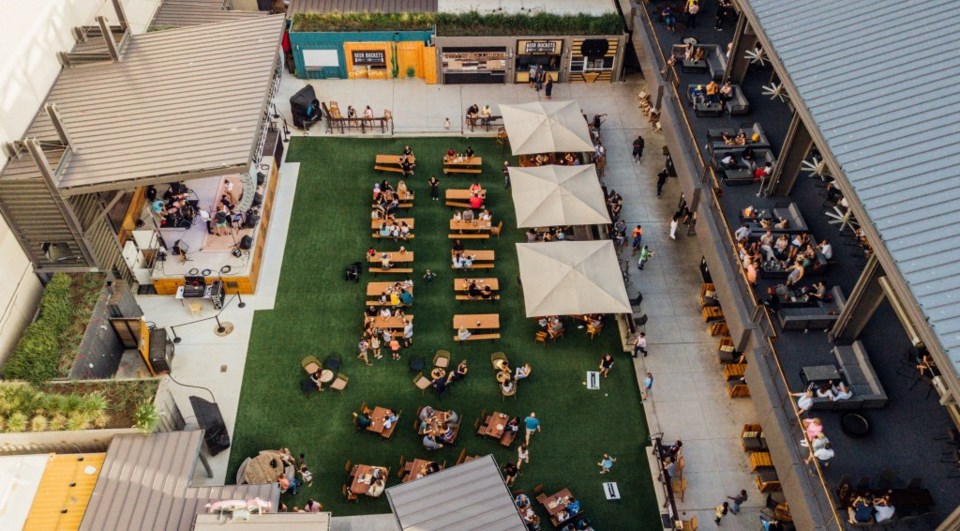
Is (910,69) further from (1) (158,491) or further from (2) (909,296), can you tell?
(1) (158,491)

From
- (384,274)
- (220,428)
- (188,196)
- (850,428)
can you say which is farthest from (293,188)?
(850,428)

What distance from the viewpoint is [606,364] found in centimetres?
2648

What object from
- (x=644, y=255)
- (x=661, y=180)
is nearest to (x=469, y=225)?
(x=644, y=255)

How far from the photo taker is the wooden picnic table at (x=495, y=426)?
972 inches

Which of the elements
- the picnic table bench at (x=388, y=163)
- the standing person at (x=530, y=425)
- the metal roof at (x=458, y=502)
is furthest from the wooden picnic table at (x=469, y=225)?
the metal roof at (x=458, y=502)

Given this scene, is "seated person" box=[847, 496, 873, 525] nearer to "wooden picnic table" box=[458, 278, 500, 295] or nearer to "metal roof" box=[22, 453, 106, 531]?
"wooden picnic table" box=[458, 278, 500, 295]

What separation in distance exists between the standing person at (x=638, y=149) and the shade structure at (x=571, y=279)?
756 cm

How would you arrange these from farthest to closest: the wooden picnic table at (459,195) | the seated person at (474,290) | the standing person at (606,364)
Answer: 1. the wooden picnic table at (459,195)
2. the seated person at (474,290)
3. the standing person at (606,364)

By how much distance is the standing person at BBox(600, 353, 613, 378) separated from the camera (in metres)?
26.3

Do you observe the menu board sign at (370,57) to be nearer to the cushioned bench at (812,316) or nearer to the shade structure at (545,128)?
the shade structure at (545,128)

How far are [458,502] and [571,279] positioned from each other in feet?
32.3

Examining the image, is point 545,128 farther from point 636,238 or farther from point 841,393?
point 841,393

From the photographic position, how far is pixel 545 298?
87.0ft

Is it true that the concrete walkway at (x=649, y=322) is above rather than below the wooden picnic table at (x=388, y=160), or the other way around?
below
